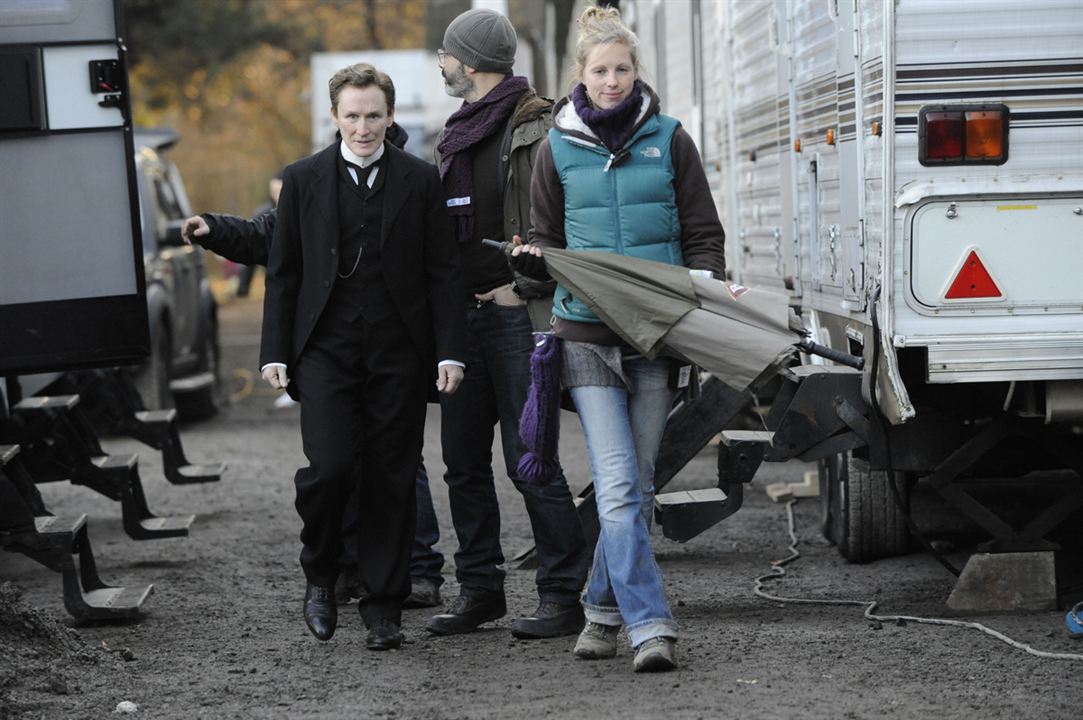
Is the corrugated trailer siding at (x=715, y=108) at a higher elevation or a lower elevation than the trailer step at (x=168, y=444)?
higher

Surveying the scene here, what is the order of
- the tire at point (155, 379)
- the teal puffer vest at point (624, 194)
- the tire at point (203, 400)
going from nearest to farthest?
the teal puffer vest at point (624, 194), the tire at point (155, 379), the tire at point (203, 400)

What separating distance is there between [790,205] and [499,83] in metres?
2.04

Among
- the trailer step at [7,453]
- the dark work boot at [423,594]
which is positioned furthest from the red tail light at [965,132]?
the trailer step at [7,453]

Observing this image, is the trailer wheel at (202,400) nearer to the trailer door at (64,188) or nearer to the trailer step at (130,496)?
the trailer step at (130,496)

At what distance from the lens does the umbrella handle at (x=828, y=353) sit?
206 inches

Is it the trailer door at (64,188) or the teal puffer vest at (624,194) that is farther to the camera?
the trailer door at (64,188)

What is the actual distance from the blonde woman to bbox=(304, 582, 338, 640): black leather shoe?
1.07 m

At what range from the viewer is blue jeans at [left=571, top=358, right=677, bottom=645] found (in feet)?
17.0

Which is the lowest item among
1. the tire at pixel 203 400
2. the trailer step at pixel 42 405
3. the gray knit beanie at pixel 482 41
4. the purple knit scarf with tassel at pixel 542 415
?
the tire at pixel 203 400

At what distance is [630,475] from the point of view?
5172 millimetres

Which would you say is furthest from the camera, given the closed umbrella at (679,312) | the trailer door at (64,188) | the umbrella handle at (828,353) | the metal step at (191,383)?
the metal step at (191,383)

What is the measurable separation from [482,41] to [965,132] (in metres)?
1.64

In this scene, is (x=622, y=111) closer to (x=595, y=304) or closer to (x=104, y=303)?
(x=595, y=304)

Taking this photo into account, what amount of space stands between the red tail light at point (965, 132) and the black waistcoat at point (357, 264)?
71.0 inches
